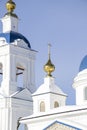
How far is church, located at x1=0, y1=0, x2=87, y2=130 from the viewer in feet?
68.4

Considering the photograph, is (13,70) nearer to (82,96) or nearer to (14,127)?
(14,127)

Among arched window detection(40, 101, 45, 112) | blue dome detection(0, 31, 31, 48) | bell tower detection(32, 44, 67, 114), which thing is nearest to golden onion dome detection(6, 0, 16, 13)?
blue dome detection(0, 31, 31, 48)

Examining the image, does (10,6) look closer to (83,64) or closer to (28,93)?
(28,93)

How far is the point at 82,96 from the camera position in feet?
72.2

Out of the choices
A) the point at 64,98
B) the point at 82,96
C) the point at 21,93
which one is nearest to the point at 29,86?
the point at 21,93

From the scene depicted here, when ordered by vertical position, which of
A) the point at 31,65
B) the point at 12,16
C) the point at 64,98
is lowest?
the point at 64,98

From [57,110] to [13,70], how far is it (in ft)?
15.8

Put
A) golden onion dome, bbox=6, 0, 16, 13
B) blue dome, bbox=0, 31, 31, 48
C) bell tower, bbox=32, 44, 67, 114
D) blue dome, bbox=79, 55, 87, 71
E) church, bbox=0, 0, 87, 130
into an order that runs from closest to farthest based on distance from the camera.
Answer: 1. church, bbox=0, 0, 87, 130
2. blue dome, bbox=79, 55, 87, 71
3. bell tower, bbox=32, 44, 67, 114
4. blue dome, bbox=0, 31, 31, 48
5. golden onion dome, bbox=6, 0, 16, 13

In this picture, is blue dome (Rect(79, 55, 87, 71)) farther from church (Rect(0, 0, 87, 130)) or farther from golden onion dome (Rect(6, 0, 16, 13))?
golden onion dome (Rect(6, 0, 16, 13))

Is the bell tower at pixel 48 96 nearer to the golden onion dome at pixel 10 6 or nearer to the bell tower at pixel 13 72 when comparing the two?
the bell tower at pixel 13 72

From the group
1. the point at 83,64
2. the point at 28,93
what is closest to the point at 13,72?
the point at 28,93

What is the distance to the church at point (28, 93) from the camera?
20859mm

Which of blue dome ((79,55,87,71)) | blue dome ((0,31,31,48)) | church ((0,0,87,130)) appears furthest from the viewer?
blue dome ((0,31,31,48))

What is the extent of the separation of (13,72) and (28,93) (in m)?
1.11
